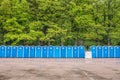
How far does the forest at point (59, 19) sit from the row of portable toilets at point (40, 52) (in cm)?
637

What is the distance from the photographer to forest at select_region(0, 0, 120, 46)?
3478 centimetres

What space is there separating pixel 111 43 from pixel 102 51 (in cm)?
1248

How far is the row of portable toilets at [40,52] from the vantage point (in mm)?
27652

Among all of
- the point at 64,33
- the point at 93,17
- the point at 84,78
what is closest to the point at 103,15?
the point at 93,17

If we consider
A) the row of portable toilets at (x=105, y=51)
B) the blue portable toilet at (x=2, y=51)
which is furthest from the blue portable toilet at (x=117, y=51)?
the blue portable toilet at (x=2, y=51)

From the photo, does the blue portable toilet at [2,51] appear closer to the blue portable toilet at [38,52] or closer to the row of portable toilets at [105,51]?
the blue portable toilet at [38,52]

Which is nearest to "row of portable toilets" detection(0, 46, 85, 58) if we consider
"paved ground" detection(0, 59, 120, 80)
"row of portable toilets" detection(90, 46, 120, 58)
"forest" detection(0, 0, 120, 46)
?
"row of portable toilets" detection(90, 46, 120, 58)

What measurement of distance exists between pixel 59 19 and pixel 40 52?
991cm

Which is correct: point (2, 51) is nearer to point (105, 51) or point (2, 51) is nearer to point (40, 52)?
point (40, 52)

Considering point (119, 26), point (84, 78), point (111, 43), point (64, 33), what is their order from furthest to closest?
point (111, 43)
point (119, 26)
point (64, 33)
point (84, 78)

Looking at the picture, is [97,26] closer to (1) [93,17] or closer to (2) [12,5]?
(1) [93,17]

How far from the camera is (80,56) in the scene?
27.8 metres

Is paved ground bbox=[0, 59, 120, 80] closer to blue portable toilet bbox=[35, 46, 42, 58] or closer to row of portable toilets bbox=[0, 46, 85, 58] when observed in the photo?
row of portable toilets bbox=[0, 46, 85, 58]

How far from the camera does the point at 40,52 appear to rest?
91.2 feet
